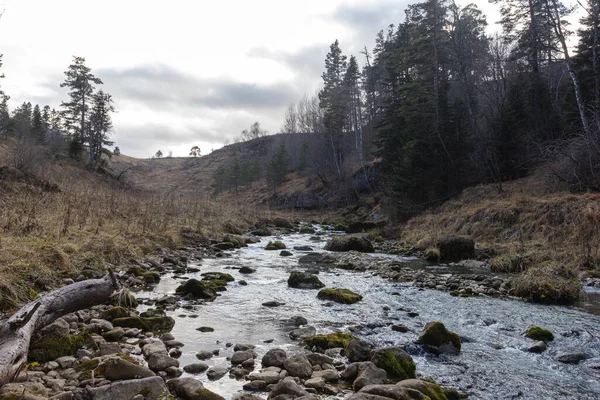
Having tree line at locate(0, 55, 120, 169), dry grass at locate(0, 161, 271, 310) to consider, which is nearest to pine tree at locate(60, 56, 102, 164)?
tree line at locate(0, 55, 120, 169)

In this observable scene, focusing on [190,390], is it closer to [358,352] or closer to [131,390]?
[131,390]

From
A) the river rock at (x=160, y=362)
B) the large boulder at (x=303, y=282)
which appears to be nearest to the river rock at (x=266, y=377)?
the river rock at (x=160, y=362)

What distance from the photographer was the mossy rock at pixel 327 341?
629 cm

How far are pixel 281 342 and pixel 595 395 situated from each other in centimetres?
446

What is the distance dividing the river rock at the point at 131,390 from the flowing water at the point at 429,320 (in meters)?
0.74

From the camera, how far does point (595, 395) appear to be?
16.2 feet

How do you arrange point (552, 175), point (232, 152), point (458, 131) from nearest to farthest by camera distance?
point (552, 175) → point (458, 131) → point (232, 152)

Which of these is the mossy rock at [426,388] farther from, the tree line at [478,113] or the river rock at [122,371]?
the tree line at [478,113]

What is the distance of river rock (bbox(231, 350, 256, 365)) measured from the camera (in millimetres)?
5484

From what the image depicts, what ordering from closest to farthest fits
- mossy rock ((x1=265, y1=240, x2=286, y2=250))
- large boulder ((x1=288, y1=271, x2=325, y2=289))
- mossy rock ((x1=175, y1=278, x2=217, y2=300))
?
mossy rock ((x1=175, y1=278, x2=217, y2=300)) < large boulder ((x1=288, y1=271, x2=325, y2=289)) < mossy rock ((x1=265, y1=240, x2=286, y2=250))

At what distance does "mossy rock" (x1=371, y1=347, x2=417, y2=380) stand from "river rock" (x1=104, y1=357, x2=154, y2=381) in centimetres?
300

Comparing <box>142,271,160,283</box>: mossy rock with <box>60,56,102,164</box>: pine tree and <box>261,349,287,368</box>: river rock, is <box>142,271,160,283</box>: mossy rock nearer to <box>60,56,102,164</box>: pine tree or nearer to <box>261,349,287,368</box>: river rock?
<box>261,349,287,368</box>: river rock

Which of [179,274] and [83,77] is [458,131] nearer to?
[179,274]

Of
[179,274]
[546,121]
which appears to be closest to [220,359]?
[179,274]
